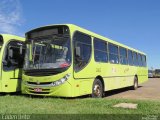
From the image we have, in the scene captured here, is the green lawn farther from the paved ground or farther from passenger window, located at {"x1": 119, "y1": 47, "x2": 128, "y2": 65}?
passenger window, located at {"x1": 119, "y1": 47, "x2": 128, "y2": 65}

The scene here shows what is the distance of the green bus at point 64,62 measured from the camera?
12.2 metres

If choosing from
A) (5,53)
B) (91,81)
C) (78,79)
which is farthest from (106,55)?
(5,53)

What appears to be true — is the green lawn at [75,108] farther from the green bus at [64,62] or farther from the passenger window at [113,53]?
the passenger window at [113,53]

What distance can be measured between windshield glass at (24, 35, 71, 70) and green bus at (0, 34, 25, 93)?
46.8 inches

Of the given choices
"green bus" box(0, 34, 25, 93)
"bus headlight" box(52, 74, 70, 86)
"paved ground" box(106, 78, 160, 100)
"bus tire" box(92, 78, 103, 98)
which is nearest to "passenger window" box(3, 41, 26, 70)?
"green bus" box(0, 34, 25, 93)

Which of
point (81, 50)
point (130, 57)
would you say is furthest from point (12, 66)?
point (130, 57)

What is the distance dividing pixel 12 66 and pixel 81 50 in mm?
3517

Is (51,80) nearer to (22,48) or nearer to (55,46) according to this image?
(55,46)

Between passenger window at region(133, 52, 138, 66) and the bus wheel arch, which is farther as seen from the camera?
passenger window at region(133, 52, 138, 66)

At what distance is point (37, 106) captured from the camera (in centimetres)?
1032

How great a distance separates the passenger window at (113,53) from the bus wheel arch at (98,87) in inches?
82.4

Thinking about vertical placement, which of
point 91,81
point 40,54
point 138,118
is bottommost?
point 138,118

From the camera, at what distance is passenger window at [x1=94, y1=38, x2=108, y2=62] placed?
1457 cm

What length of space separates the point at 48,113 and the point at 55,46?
161 inches
